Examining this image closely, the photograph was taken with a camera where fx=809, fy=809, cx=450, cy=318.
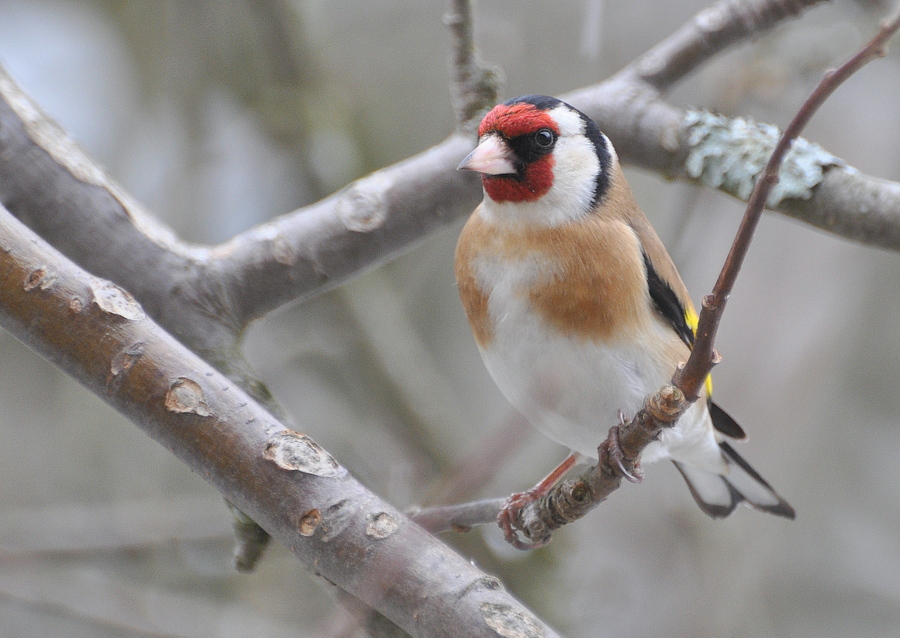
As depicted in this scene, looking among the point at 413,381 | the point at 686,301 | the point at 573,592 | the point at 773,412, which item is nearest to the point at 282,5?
the point at 413,381

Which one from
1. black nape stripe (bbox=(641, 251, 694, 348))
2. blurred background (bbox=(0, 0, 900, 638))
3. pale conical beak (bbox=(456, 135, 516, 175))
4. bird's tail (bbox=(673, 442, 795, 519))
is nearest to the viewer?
pale conical beak (bbox=(456, 135, 516, 175))

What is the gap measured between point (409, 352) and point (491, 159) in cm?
182

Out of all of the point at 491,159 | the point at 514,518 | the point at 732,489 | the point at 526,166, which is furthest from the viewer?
the point at 732,489

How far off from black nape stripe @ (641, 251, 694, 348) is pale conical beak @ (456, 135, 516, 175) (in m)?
0.39

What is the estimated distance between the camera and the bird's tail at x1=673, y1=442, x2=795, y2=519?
2385 millimetres

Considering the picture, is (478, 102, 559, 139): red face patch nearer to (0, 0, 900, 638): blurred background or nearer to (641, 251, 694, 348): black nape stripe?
(641, 251, 694, 348): black nape stripe

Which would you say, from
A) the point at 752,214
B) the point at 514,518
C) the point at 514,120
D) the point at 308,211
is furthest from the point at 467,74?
the point at 752,214

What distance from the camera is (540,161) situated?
1.96 meters

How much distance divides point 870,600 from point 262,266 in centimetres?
444

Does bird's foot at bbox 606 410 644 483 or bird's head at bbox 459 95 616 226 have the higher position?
bird's head at bbox 459 95 616 226

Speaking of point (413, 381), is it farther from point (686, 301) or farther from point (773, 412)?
point (773, 412)

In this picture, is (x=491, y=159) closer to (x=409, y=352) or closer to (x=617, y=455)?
(x=617, y=455)

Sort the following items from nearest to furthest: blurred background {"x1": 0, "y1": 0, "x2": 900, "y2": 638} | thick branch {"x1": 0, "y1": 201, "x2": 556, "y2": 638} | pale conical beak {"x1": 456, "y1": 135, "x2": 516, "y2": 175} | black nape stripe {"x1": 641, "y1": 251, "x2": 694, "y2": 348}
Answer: thick branch {"x1": 0, "y1": 201, "x2": 556, "y2": 638} → pale conical beak {"x1": 456, "y1": 135, "x2": 516, "y2": 175} → black nape stripe {"x1": 641, "y1": 251, "x2": 694, "y2": 348} → blurred background {"x1": 0, "y1": 0, "x2": 900, "y2": 638}

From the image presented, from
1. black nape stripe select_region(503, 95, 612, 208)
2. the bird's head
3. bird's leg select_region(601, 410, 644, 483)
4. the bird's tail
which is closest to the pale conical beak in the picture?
the bird's head
